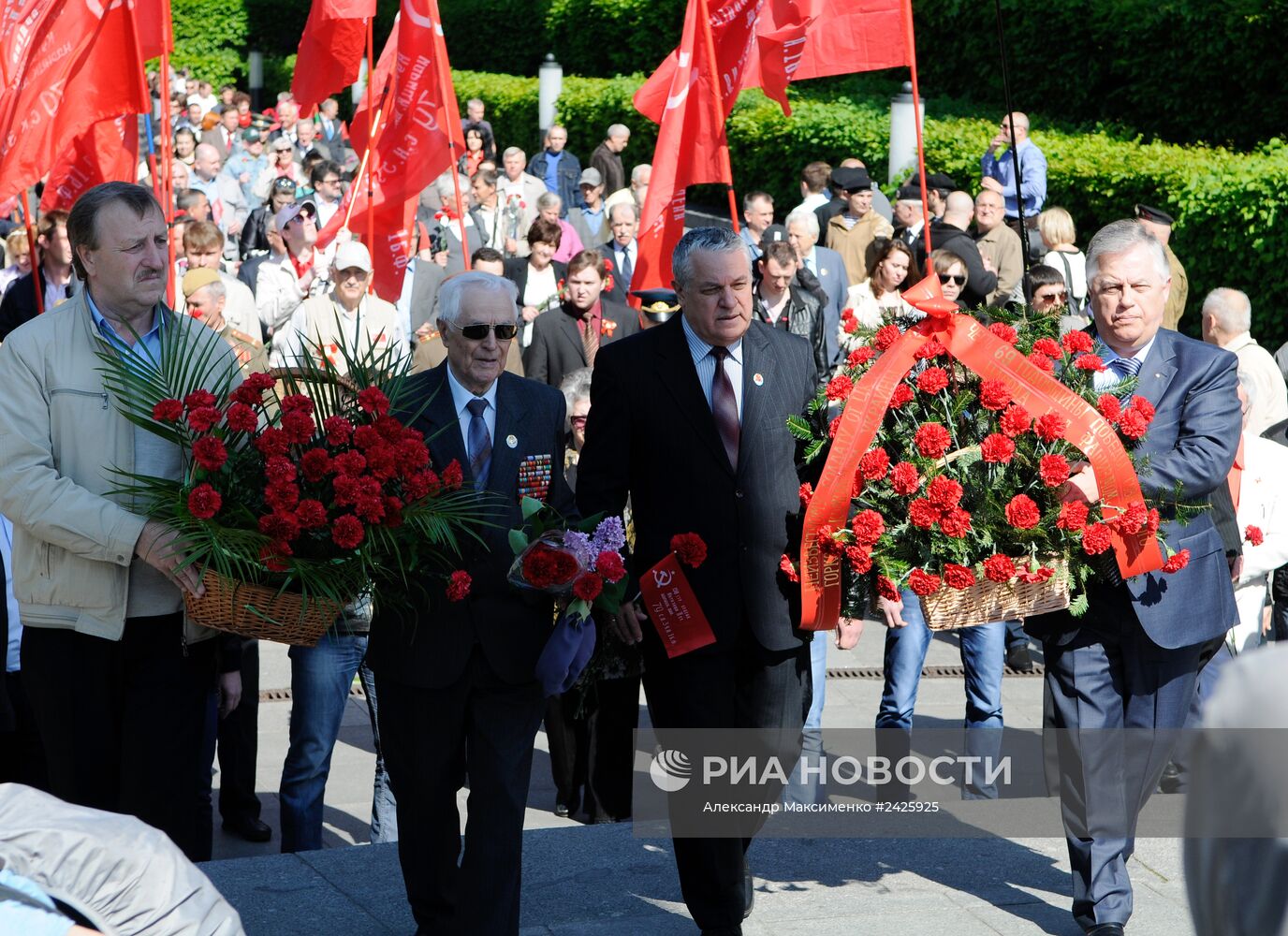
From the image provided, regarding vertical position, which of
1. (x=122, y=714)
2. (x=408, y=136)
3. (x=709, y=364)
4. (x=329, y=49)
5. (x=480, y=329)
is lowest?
(x=122, y=714)

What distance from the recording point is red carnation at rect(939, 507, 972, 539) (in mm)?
4449

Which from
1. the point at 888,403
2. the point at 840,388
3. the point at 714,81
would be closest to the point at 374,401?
the point at 840,388

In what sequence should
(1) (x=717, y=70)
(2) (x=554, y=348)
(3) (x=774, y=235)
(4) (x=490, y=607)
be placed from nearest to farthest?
(4) (x=490, y=607) → (1) (x=717, y=70) → (2) (x=554, y=348) → (3) (x=774, y=235)

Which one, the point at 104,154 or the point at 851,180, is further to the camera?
the point at 851,180

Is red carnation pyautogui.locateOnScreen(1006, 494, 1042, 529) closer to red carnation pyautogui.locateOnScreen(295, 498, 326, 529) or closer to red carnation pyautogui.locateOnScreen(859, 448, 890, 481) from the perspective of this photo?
red carnation pyautogui.locateOnScreen(859, 448, 890, 481)

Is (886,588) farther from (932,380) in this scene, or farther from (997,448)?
(932,380)

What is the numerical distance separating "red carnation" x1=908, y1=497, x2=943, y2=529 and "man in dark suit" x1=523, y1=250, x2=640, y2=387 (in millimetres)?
5200

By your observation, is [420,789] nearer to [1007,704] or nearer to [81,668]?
[81,668]

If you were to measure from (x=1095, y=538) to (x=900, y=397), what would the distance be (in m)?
0.73

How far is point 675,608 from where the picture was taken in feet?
15.9

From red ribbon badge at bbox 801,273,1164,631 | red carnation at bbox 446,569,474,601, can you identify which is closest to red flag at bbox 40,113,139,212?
red carnation at bbox 446,569,474,601

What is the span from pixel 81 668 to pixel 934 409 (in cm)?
255

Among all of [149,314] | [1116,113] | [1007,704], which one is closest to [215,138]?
[1116,113]

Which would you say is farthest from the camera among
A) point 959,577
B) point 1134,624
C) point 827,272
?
point 827,272
